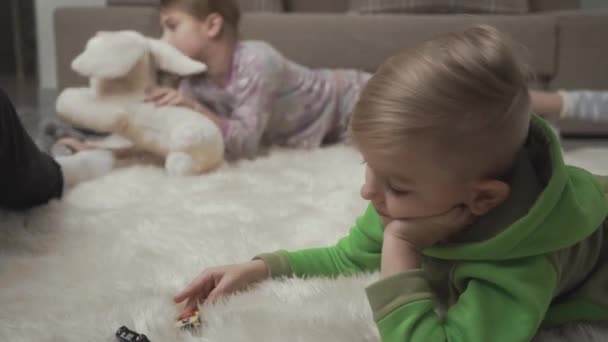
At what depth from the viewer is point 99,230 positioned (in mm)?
1001

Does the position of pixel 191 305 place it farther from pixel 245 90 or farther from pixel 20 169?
pixel 245 90

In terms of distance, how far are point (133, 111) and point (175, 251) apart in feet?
2.01

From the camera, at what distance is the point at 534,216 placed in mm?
574

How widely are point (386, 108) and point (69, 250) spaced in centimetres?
56

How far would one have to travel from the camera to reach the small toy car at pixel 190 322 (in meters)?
0.68

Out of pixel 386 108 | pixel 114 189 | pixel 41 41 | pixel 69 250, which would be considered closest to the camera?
pixel 386 108

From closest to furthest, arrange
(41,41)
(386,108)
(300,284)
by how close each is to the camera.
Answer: (386,108) < (300,284) < (41,41)

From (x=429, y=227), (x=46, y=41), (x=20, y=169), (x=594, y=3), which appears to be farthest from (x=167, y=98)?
(x=594, y=3)

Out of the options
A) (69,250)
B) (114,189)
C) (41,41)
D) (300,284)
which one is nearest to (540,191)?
(300,284)

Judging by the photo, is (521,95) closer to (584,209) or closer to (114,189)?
(584,209)

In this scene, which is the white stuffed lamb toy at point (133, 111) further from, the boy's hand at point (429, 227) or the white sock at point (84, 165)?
the boy's hand at point (429, 227)

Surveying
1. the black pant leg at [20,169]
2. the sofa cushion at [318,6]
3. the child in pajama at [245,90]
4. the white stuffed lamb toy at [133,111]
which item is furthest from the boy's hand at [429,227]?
the sofa cushion at [318,6]

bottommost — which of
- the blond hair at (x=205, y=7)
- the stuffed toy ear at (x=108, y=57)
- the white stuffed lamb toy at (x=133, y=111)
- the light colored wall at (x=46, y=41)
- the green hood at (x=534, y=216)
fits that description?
the light colored wall at (x=46, y=41)

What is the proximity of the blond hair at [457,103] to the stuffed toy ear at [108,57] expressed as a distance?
3.16 ft
